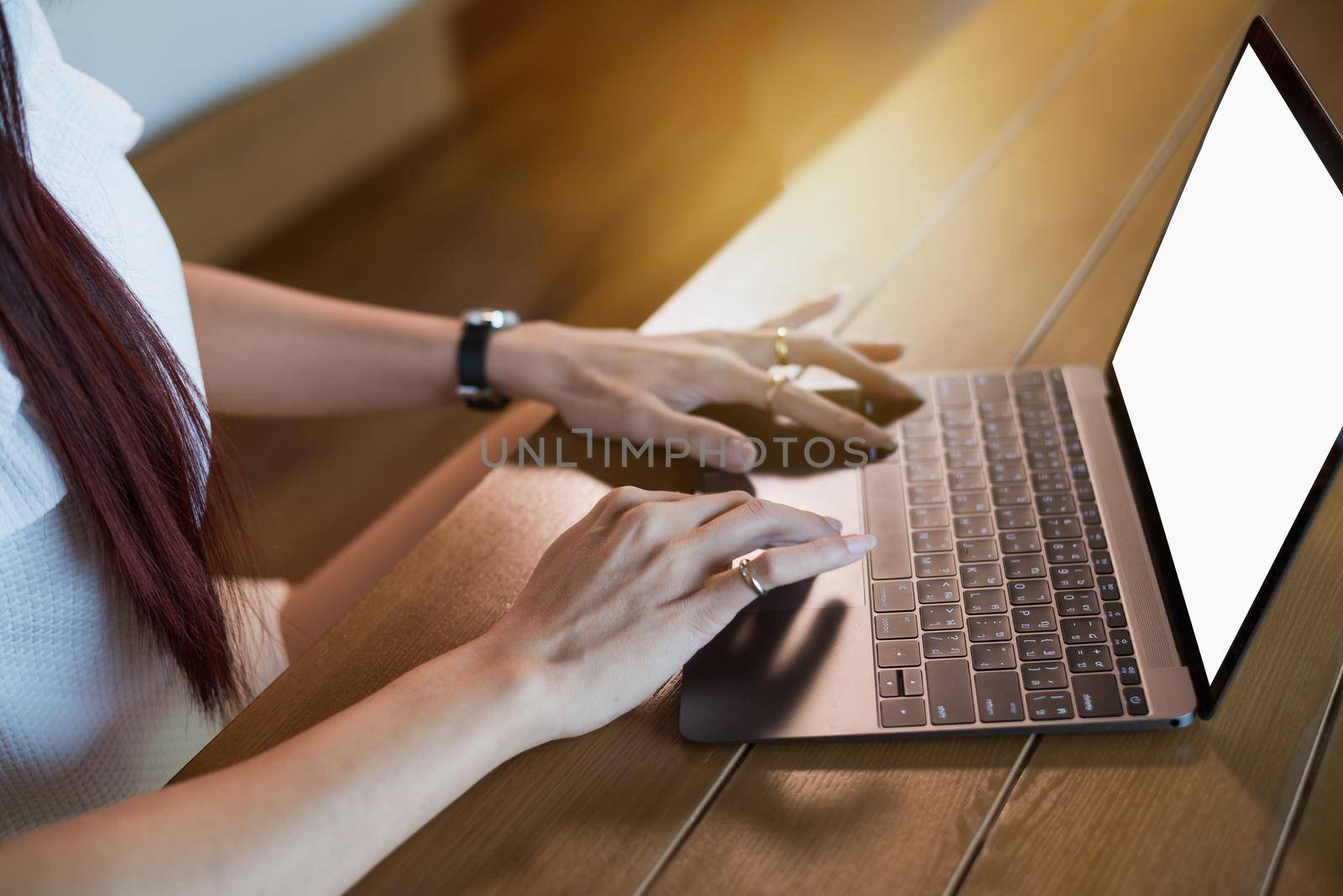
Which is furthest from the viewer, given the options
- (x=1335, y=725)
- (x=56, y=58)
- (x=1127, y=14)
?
(x=1127, y=14)

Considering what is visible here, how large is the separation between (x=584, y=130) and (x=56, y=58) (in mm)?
1883

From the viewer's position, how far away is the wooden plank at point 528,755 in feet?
1.88

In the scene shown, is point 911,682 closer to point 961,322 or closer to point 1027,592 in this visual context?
point 1027,592

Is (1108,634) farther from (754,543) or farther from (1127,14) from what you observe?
(1127,14)

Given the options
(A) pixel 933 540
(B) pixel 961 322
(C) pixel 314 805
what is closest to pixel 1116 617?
(A) pixel 933 540

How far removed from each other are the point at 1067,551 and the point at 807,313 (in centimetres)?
33

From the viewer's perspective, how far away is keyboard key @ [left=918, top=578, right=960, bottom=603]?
0.67 meters

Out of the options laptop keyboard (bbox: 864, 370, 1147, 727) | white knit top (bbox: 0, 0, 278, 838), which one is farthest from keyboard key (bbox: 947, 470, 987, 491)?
white knit top (bbox: 0, 0, 278, 838)

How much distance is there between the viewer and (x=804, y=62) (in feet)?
8.49

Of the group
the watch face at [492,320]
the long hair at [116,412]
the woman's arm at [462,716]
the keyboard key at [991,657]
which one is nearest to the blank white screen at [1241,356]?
the keyboard key at [991,657]

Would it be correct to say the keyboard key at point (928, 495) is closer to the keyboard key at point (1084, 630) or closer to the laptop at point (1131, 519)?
the laptop at point (1131, 519)

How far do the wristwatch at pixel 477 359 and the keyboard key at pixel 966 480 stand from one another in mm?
403

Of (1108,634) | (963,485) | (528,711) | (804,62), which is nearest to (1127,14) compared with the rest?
(963,485)

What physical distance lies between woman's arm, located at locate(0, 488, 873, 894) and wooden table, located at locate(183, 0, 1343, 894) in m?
0.04
